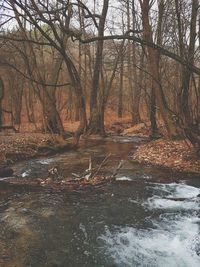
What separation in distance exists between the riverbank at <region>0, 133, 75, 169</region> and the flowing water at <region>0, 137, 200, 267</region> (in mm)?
3441

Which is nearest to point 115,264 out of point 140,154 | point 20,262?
point 20,262

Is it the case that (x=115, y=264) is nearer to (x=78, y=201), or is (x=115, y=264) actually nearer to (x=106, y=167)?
(x=78, y=201)

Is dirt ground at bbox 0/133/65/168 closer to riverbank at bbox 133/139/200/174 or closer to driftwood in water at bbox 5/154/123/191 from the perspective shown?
driftwood in water at bbox 5/154/123/191

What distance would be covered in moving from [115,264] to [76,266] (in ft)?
2.07

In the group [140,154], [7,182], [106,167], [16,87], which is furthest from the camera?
[16,87]

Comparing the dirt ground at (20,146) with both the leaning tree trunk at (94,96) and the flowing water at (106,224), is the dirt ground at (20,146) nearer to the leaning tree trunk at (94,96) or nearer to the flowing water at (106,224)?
the flowing water at (106,224)

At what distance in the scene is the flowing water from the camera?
6.38 meters

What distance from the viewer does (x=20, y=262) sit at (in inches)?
239

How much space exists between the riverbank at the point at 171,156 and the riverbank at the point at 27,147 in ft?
12.1

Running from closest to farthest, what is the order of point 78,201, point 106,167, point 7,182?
point 78,201, point 7,182, point 106,167

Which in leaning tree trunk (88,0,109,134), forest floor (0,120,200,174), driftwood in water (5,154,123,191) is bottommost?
driftwood in water (5,154,123,191)

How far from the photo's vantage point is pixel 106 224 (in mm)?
7824

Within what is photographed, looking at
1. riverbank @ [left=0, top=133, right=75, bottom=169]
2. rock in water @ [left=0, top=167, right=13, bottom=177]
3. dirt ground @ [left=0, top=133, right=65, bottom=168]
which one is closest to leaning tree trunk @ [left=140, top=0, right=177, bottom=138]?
riverbank @ [left=0, top=133, right=75, bottom=169]

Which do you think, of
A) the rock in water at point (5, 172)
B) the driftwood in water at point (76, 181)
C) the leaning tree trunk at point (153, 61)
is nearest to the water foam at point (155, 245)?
the driftwood in water at point (76, 181)
